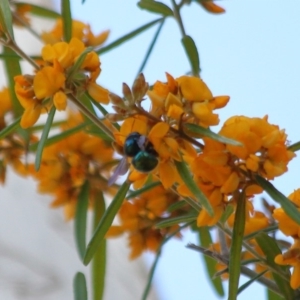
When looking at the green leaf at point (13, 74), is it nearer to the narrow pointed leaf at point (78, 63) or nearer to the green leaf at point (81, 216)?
the green leaf at point (81, 216)

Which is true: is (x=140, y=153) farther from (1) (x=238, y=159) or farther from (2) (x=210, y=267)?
(2) (x=210, y=267)

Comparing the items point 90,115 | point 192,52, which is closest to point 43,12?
point 192,52

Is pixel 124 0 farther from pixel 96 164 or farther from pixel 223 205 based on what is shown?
pixel 223 205

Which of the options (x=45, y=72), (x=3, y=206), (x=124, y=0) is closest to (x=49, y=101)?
(x=45, y=72)

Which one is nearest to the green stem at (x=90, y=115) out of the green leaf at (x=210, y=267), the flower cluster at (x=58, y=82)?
the flower cluster at (x=58, y=82)

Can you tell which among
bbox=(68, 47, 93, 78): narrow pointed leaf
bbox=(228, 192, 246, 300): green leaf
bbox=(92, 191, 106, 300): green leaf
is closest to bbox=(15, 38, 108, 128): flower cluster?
bbox=(68, 47, 93, 78): narrow pointed leaf
